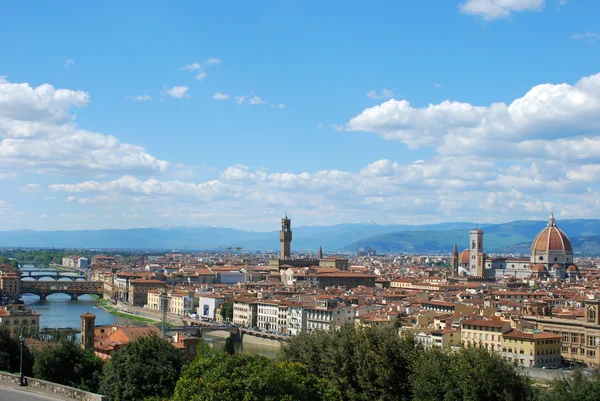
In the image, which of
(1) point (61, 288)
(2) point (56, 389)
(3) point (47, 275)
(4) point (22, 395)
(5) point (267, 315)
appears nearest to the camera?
(4) point (22, 395)

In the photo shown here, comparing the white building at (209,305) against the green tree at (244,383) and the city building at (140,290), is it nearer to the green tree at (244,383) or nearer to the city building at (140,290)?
the city building at (140,290)

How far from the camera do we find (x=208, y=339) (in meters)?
53.2

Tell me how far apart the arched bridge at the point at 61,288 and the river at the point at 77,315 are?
31.7 inches

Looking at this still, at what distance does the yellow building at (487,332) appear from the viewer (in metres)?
37.9

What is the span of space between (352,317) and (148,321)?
20.9 metres

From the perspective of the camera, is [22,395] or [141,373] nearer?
[22,395]

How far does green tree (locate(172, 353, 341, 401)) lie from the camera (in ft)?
53.7

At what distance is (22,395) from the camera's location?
50.5 ft

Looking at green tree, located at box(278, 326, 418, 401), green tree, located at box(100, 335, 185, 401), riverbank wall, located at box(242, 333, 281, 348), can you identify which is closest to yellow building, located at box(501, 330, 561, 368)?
green tree, located at box(278, 326, 418, 401)

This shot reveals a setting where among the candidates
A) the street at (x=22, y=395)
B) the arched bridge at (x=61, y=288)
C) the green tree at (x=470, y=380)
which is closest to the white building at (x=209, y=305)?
the arched bridge at (x=61, y=288)

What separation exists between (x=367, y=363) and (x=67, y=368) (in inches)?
350

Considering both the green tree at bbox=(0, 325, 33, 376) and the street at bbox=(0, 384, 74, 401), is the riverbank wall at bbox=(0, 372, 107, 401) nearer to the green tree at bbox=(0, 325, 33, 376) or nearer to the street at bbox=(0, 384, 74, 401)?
the street at bbox=(0, 384, 74, 401)

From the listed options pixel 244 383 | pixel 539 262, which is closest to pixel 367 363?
pixel 244 383

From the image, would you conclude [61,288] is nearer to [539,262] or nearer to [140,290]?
[140,290]
